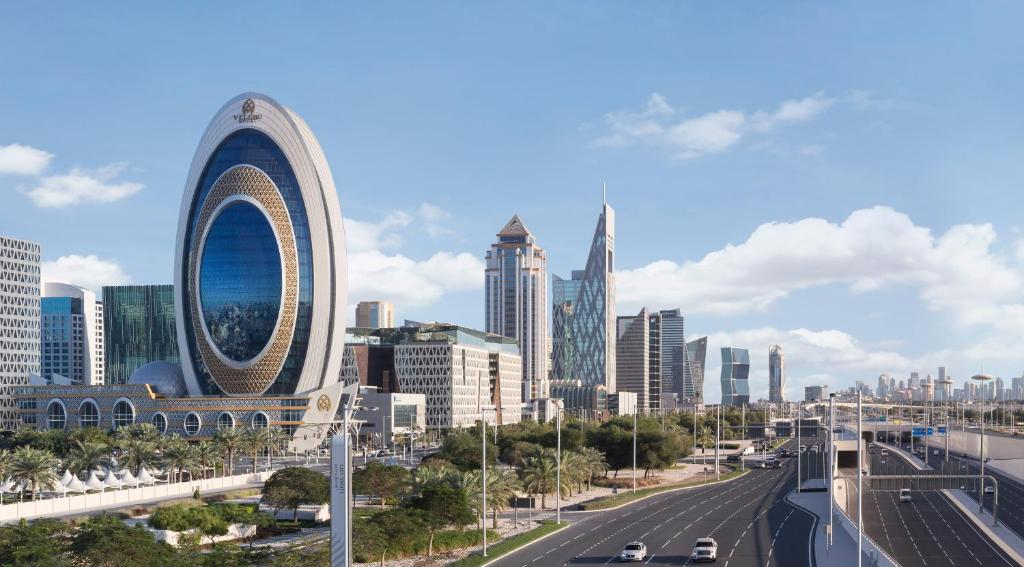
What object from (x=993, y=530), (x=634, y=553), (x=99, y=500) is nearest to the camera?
(x=634, y=553)

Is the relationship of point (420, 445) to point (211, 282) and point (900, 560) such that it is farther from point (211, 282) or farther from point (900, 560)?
point (900, 560)

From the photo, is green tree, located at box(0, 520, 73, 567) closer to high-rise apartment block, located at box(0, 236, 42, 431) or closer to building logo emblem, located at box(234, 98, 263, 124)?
building logo emblem, located at box(234, 98, 263, 124)

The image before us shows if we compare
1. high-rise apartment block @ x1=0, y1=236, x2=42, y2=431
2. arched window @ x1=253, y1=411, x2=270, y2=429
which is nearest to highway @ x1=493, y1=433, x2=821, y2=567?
arched window @ x1=253, y1=411, x2=270, y2=429

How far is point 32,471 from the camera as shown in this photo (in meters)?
78.8

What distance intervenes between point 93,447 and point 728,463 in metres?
88.4

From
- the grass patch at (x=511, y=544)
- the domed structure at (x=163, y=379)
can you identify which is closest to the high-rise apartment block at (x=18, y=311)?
the domed structure at (x=163, y=379)

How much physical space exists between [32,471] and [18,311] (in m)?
129

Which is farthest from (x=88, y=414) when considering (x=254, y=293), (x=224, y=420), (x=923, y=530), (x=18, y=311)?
(x=923, y=530)

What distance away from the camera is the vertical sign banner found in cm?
3044

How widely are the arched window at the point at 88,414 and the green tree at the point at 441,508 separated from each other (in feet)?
377

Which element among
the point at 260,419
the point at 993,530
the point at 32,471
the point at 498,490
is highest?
the point at 32,471

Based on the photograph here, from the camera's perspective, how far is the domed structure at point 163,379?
170625 mm

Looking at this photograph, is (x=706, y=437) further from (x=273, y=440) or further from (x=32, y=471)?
(x=32, y=471)

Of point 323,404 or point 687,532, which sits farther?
point 323,404
